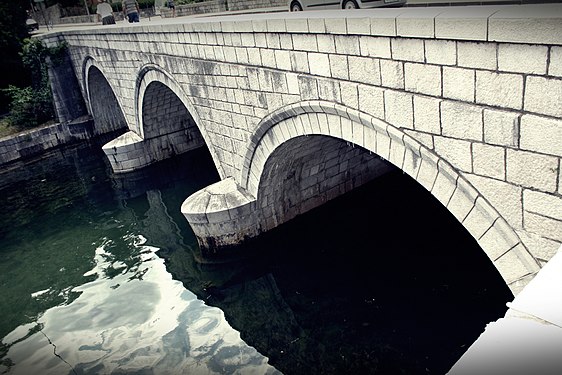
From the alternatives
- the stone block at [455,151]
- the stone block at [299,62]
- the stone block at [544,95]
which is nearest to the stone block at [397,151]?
the stone block at [455,151]

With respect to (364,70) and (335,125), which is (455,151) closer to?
(364,70)

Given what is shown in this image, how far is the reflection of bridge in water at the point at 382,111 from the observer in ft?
13.3

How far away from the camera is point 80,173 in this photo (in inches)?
708

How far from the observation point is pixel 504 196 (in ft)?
14.7

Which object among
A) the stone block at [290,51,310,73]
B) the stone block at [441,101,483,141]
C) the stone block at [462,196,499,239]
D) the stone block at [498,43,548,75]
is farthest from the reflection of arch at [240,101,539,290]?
the stone block at [498,43,548,75]

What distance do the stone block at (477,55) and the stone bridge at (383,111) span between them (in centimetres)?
1

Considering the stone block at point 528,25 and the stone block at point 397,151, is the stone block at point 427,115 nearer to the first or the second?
the stone block at point 397,151

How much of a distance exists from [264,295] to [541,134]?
628 centimetres

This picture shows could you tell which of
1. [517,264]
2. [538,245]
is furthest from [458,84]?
[517,264]

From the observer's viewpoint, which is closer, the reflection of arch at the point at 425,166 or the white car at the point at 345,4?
the reflection of arch at the point at 425,166

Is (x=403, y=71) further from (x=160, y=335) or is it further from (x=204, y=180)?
(x=204, y=180)

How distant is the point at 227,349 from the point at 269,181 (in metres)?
3.49

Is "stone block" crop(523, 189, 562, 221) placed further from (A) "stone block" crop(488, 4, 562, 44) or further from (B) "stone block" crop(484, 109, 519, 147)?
(A) "stone block" crop(488, 4, 562, 44)

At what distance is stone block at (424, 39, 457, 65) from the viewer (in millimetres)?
4512
